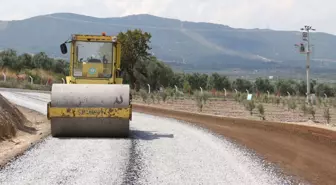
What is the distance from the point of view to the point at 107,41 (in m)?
17.2

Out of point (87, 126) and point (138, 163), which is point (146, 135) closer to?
point (87, 126)

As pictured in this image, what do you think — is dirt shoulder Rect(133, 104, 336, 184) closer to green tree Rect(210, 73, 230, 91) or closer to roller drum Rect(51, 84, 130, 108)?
roller drum Rect(51, 84, 130, 108)

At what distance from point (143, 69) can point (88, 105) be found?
137 ft

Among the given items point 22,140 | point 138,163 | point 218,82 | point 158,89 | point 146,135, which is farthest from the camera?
point 218,82

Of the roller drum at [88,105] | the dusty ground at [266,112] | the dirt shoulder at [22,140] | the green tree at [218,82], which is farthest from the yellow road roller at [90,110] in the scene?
the green tree at [218,82]

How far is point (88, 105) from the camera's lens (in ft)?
47.6

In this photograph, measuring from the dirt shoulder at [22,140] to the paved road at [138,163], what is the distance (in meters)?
0.34

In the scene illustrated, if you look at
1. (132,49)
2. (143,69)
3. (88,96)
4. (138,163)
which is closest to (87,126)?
(88,96)

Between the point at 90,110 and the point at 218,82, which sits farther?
the point at 218,82

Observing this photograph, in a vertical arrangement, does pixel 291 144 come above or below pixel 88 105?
below

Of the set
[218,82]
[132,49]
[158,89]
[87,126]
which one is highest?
[132,49]

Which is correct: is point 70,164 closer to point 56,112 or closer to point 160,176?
point 160,176

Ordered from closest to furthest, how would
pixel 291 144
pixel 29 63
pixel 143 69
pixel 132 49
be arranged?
pixel 291 144
pixel 132 49
pixel 143 69
pixel 29 63

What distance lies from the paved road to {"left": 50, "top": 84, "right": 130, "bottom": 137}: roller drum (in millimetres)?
520
